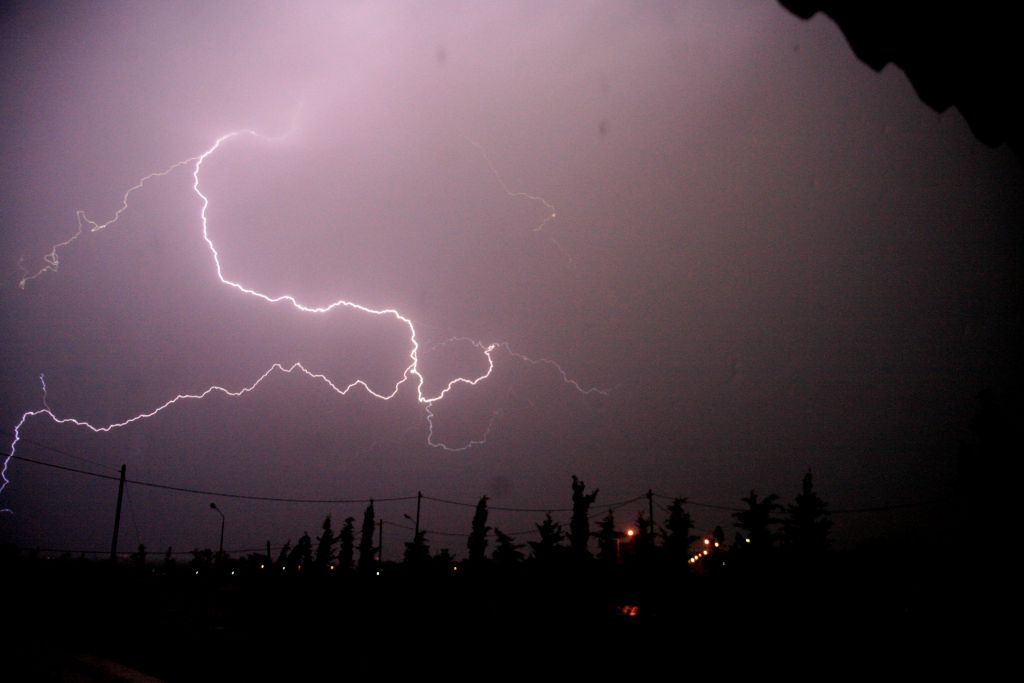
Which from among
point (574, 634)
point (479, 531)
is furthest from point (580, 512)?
point (574, 634)

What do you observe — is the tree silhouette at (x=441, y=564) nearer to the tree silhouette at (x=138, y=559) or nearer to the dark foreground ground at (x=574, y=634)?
the dark foreground ground at (x=574, y=634)

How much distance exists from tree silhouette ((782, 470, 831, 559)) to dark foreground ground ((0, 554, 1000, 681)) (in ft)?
7.31

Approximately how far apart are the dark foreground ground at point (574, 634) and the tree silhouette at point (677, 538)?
115 cm

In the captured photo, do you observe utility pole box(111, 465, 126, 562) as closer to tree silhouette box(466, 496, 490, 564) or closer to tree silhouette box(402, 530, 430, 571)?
tree silhouette box(402, 530, 430, 571)

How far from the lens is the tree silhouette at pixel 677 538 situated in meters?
16.2

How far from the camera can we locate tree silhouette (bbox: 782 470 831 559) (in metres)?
15.6

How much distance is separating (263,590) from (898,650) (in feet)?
94.4

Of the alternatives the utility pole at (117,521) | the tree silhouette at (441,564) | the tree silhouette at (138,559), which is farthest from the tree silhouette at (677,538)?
the tree silhouette at (138,559)

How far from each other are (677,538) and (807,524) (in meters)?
4.48

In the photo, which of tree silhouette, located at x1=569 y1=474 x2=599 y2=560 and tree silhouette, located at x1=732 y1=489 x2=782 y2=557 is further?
tree silhouette, located at x1=569 y1=474 x2=599 y2=560

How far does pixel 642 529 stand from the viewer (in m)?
29.3

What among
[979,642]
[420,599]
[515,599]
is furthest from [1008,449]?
[420,599]

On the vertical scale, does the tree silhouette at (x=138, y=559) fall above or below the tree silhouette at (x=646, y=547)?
below

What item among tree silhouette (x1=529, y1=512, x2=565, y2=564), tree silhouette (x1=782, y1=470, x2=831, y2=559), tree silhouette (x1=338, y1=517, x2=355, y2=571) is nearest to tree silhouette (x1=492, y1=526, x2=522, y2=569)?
tree silhouette (x1=529, y1=512, x2=565, y2=564)
